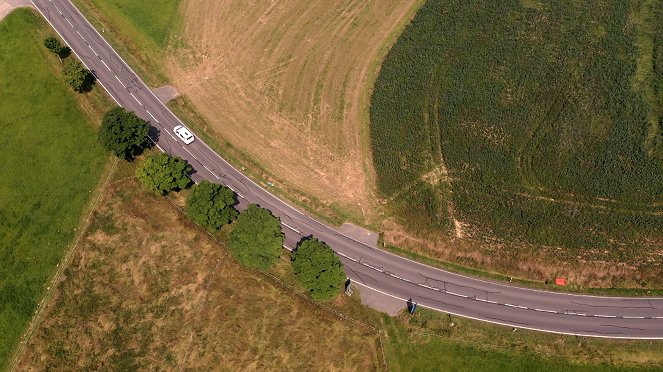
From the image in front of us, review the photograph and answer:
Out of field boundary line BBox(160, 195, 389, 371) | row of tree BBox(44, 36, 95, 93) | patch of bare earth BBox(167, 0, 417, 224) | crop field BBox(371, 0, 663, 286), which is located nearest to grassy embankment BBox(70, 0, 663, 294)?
crop field BBox(371, 0, 663, 286)

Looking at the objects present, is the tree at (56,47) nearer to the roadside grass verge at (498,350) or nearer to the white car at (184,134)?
the white car at (184,134)

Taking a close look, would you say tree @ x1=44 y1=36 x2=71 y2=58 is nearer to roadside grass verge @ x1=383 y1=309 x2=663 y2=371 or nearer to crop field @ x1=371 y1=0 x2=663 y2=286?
crop field @ x1=371 y1=0 x2=663 y2=286

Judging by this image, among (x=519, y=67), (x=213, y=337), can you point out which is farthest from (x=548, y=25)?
(x=213, y=337)

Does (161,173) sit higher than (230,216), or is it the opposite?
(230,216)

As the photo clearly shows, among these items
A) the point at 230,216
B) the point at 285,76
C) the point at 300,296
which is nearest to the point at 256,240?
the point at 230,216

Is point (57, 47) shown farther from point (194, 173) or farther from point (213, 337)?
point (213, 337)

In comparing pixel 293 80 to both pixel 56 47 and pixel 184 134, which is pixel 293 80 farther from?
pixel 56 47

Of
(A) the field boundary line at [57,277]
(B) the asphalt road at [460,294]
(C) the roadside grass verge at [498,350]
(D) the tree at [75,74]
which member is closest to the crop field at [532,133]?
(B) the asphalt road at [460,294]
